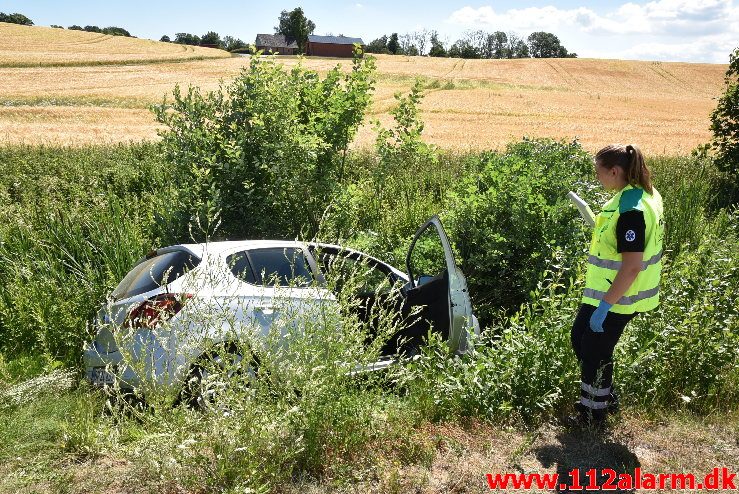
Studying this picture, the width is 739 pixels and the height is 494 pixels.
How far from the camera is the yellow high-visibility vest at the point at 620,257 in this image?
3.87m

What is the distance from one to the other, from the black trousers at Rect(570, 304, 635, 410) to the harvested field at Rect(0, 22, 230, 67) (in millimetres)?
61444

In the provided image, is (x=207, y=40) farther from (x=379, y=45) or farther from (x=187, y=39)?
(x=379, y=45)

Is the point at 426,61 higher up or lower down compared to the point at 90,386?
higher up

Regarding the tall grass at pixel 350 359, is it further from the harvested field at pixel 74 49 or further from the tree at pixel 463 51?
the tree at pixel 463 51

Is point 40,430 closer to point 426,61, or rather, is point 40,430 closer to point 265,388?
point 265,388

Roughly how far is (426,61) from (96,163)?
68.3 meters

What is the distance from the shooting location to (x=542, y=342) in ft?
14.5

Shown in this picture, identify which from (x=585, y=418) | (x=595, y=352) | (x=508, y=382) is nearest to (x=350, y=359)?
(x=508, y=382)

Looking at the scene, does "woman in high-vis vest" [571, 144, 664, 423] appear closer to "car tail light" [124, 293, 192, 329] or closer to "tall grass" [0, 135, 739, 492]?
"tall grass" [0, 135, 739, 492]

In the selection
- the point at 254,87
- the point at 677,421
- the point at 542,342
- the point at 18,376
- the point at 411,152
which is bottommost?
the point at 18,376

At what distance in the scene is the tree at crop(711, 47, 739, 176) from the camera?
12.6 m

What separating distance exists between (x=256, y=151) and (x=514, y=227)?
343 cm

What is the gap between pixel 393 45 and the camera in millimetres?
114000

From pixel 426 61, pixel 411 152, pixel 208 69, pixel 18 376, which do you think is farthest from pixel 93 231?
pixel 426 61
